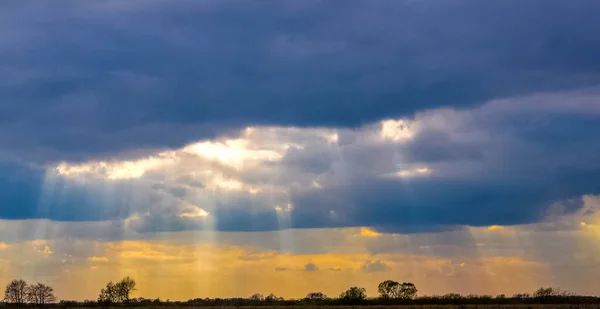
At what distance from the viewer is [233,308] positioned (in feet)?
550

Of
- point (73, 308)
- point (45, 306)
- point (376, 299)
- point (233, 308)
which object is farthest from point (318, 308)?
point (45, 306)

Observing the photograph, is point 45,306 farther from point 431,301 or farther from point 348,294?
point 431,301

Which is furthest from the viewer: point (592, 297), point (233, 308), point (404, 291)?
point (404, 291)

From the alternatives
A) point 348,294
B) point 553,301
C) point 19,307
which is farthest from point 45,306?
point 553,301

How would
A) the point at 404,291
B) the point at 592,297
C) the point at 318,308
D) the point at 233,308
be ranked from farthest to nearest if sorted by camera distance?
1. the point at 404,291
2. the point at 592,297
3. the point at 233,308
4. the point at 318,308

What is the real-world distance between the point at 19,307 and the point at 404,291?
4078 inches

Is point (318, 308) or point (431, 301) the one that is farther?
point (431, 301)

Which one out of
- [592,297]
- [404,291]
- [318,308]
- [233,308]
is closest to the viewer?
[318,308]

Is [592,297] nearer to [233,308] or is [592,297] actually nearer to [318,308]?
[318,308]

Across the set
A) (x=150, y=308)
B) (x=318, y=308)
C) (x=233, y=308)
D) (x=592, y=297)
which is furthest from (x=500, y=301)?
(x=150, y=308)

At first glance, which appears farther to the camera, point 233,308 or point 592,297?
point 592,297

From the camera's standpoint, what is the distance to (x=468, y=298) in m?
185

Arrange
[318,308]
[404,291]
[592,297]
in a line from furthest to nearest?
[404,291], [592,297], [318,308]

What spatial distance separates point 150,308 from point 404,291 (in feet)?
217
